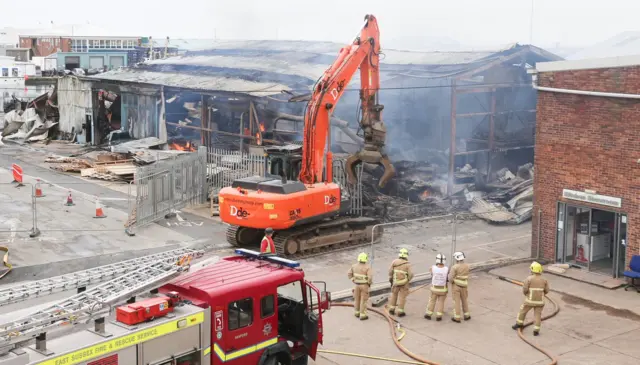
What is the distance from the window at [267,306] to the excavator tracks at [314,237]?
8.20 metres

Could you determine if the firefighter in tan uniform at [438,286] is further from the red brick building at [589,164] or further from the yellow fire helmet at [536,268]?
the red brick building at [589,164]

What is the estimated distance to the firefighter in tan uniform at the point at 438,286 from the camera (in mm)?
14352

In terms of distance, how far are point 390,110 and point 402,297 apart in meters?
15.3

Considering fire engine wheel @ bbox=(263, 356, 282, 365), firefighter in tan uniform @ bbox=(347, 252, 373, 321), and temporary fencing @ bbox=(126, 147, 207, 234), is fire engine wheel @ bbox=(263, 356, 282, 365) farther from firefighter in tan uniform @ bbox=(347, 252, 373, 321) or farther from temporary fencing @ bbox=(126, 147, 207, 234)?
temporary fencing @ bbox=(126, 147, 207, 234)

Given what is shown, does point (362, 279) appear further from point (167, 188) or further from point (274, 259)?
point (167, 188)

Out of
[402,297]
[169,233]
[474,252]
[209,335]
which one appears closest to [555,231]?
[474,252]

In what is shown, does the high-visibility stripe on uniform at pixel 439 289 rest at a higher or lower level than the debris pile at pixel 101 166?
lower

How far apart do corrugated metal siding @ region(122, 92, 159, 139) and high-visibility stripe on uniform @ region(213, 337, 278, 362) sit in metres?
25.3

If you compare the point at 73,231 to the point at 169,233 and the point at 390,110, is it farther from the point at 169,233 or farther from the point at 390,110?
the point at 390,110

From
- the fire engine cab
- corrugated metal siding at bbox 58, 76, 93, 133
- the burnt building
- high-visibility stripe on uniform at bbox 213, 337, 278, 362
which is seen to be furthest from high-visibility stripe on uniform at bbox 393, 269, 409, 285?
corrugated metal siding at bbox 58, 76, 93, 133

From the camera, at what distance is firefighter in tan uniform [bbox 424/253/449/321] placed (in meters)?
14.4

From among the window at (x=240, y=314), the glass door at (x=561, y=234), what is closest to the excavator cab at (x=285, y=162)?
the glass door at (x=561, y=234)

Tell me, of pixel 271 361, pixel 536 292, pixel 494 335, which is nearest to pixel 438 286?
pixel 494 335

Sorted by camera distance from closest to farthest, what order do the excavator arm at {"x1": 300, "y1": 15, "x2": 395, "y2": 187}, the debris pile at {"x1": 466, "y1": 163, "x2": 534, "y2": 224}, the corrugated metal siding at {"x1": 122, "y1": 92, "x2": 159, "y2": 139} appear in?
1. the excavator arm at {"x1": 300, "y1": 15, "x2": 395, "y2": 187}
2. the debris pile at {"x1": 466, "y1": 163, "x2": 534, "y2": 224}
3. the corrugated metal siding at {"x1": 122, "y1": 92, "x2": 159, "y2": 139}
